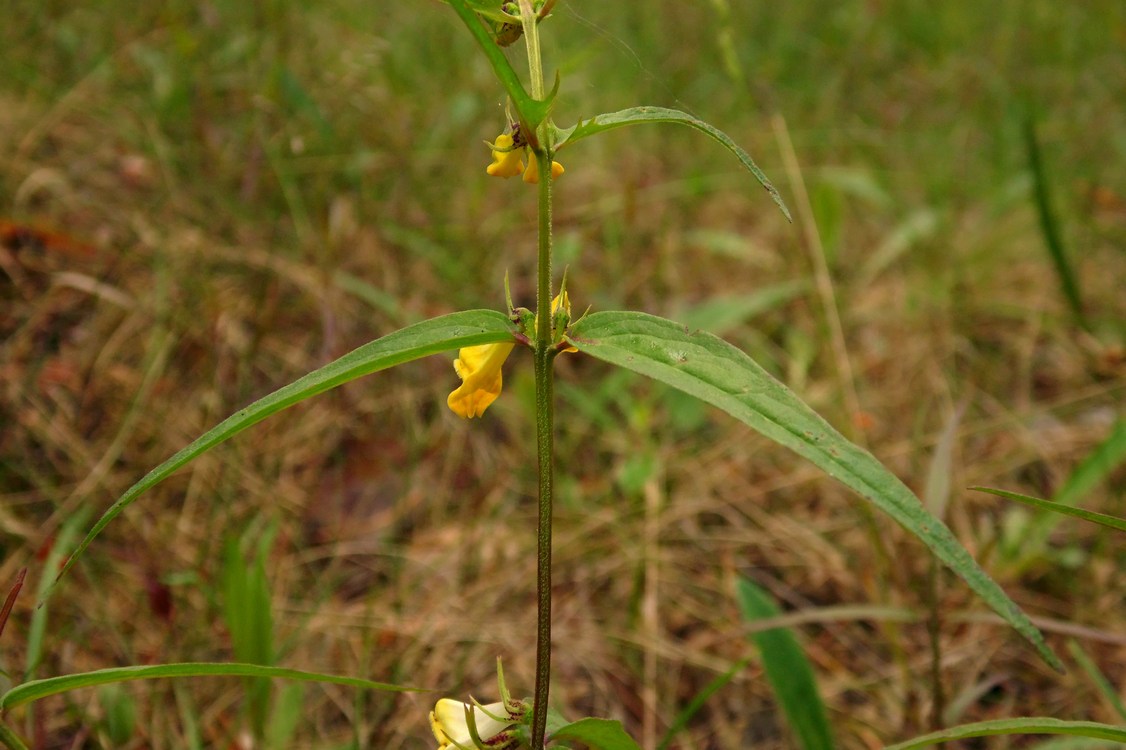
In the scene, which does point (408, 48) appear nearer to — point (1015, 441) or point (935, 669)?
point (1015, 441)

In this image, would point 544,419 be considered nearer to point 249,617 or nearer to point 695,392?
point 695,392

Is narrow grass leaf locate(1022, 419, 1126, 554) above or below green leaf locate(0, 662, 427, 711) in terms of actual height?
above

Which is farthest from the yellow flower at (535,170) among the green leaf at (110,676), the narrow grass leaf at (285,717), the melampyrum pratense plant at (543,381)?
the narrow grass leaf at (285,717)

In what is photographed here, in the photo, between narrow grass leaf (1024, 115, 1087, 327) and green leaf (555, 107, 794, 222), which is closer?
green leaf (555, 107, 794, 222)

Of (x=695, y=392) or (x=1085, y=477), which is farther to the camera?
(x=1085, y=477)

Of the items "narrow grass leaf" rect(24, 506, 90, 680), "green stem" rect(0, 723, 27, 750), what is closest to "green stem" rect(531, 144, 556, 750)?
"green stem" rect(0, 723, 27, 750)

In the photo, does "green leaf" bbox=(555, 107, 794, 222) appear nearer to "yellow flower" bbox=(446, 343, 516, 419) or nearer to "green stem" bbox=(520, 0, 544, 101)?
"green stem" bbox=(520, 0, 544, 101)

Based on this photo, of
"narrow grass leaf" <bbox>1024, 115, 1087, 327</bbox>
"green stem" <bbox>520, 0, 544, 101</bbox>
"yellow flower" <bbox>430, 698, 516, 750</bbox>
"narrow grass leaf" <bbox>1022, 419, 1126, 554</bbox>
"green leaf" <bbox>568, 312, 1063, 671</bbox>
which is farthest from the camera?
"narrow grass leaf" <bbox>1024, 115, 1087, 327</bbox>

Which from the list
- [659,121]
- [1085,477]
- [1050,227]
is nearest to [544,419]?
[659,121]
